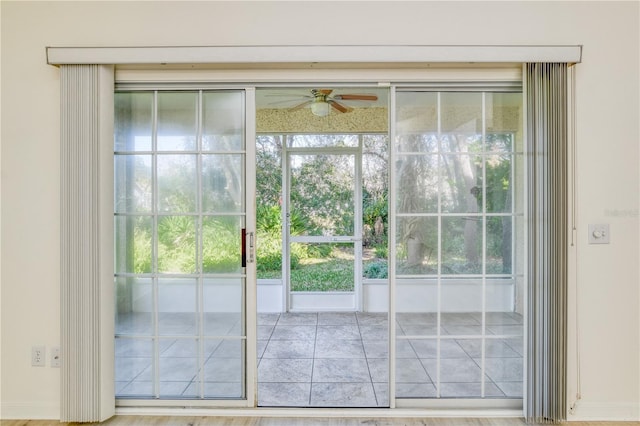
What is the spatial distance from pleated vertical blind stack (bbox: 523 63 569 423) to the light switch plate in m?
0.20

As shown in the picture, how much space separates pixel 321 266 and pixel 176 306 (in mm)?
2743

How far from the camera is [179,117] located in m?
2.25

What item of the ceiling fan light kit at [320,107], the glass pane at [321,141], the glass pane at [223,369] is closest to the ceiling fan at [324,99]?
the ceiling fan light kit at [320,107]

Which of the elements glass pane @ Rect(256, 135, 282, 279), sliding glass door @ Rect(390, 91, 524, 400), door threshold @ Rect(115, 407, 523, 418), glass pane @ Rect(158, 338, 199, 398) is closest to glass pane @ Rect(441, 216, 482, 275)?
sliding glass door @ Rect(390, 91, 524, 400)

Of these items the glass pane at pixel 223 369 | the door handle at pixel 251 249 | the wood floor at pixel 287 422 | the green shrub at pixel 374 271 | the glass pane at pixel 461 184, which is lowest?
the wood floor at pixel 287 422

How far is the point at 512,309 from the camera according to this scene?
221 cm

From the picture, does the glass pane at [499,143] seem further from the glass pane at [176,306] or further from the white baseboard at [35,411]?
the white baseboard at [35,411]

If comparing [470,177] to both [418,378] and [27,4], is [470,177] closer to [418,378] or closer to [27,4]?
[418,378]

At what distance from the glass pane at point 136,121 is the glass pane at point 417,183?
1617mm

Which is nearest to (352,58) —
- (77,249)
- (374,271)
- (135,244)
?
(135,244)

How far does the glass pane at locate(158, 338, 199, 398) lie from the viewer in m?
2.26

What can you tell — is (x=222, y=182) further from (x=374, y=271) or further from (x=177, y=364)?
(x=374, y=271)

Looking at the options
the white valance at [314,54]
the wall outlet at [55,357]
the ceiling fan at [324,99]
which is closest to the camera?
the white valance at [314,54]

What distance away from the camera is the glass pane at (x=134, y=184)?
225 centimetres
